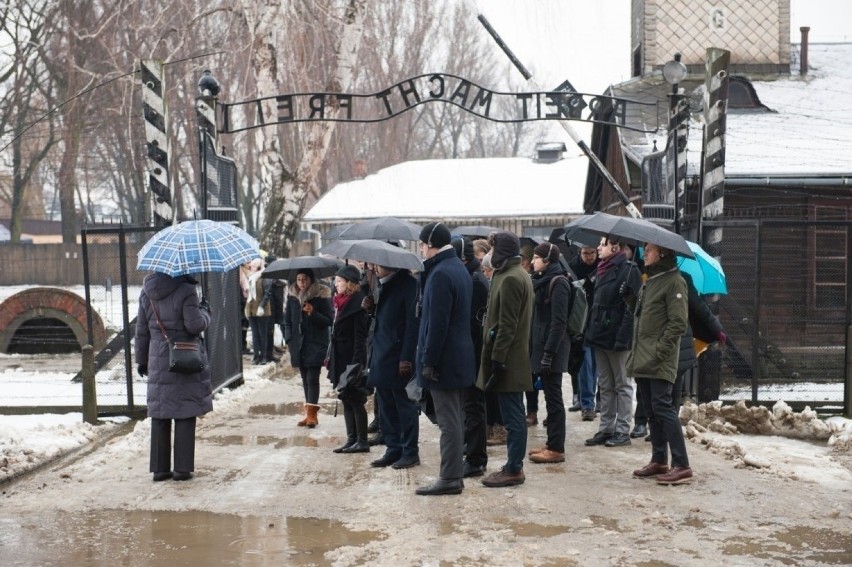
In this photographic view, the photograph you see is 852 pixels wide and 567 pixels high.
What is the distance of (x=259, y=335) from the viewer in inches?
680

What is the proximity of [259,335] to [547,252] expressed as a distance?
28.0 feet

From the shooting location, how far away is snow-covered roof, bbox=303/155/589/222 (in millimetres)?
32562

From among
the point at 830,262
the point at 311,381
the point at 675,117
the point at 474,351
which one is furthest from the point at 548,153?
the point at 474,351

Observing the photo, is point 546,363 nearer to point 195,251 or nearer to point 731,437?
point 731,437

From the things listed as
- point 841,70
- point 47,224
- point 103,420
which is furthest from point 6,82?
point 47,224

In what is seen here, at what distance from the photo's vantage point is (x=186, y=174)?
40000mm

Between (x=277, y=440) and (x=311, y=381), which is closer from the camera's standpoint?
(x=277, y=440)

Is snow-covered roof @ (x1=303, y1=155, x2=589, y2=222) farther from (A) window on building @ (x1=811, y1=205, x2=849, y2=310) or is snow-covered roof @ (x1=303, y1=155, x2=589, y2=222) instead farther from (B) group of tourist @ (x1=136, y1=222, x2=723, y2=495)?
(B) group of tourist @ (x1=136, y1=222, x2=723, y2=495)

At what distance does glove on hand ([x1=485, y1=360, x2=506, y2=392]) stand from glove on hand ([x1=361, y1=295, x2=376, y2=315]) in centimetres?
165

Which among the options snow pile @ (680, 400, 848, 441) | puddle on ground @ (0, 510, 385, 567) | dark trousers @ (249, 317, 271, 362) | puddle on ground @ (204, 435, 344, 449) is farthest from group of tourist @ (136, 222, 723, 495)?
dark trousers @ (249, 317, 271, 362)

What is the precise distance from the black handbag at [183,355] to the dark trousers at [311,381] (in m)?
2.44

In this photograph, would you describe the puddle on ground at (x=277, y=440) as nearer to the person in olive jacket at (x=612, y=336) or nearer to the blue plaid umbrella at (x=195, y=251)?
the blue plaid umbrella at (x=195, y=251)

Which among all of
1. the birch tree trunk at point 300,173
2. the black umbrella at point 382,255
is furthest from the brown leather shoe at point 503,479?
the birch tree trunk at point 300,173

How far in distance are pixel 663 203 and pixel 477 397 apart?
602 centimetres
